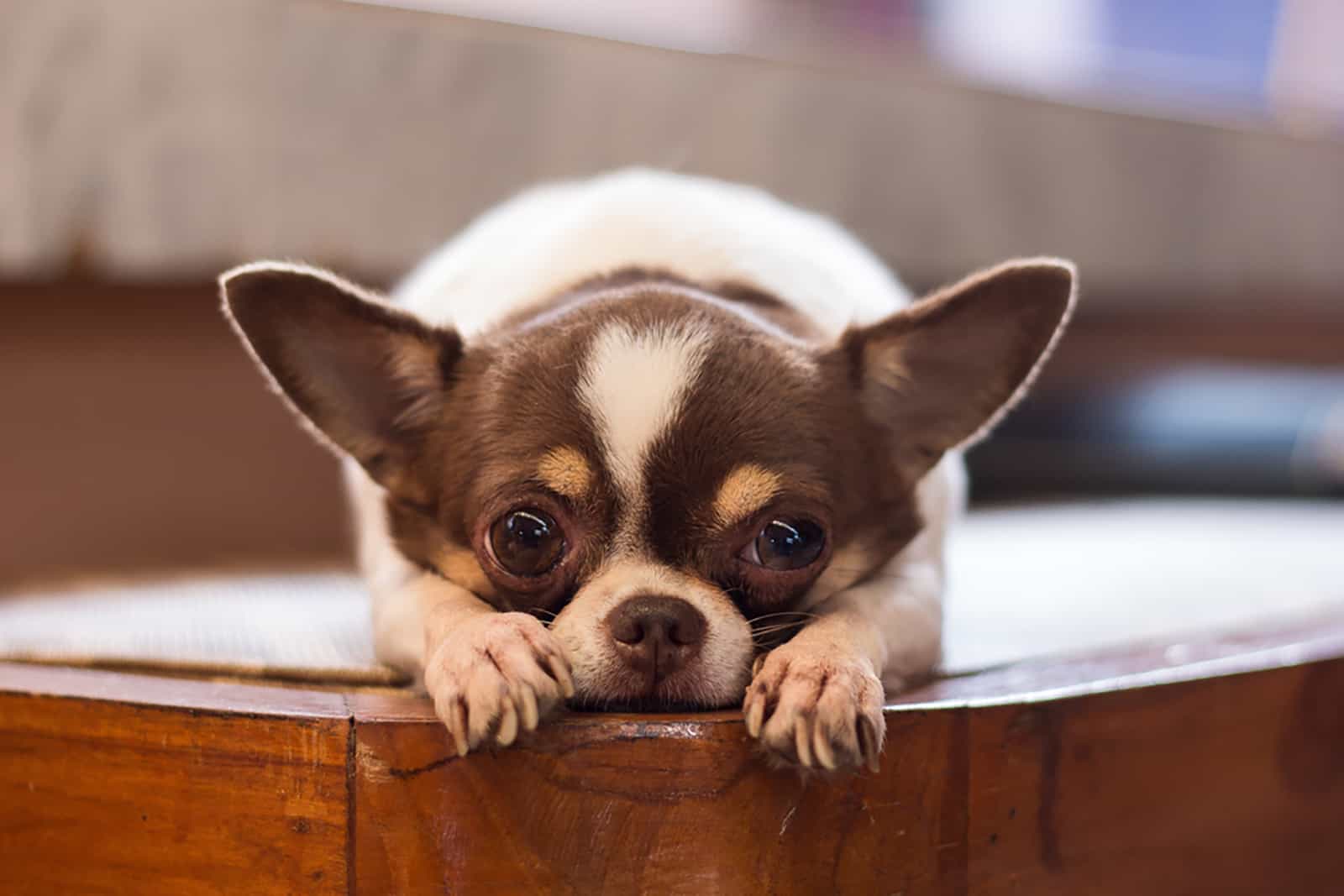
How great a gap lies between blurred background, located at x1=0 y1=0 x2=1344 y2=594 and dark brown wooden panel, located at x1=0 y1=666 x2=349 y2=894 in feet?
5.50

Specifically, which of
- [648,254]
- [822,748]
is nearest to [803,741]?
[822,748]

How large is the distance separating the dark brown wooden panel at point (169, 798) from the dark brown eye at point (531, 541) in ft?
1.15

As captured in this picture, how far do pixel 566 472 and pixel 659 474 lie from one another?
128 millimetres

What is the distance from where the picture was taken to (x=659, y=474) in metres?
1.83

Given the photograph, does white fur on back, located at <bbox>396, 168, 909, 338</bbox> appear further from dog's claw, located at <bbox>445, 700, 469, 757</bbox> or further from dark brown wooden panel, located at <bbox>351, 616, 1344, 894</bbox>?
dog's claw, located at <bbox>445, 700, 469, 757</bbox>

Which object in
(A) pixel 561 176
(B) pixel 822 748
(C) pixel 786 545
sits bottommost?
(B) pixel 822 748

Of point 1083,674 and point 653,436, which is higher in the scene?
point 653,436

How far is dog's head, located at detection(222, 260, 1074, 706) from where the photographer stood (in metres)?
1.82

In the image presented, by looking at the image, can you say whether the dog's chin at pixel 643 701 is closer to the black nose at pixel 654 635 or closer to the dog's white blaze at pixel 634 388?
the black nose at pixel 654 635

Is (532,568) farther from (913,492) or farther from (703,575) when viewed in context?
(913,492)

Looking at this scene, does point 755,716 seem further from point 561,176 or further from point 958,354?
point 561,176

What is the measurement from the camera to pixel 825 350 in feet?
6.85

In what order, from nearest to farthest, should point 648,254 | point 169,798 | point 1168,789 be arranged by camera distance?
point 169,798 < point 1168,789 < point 648,254

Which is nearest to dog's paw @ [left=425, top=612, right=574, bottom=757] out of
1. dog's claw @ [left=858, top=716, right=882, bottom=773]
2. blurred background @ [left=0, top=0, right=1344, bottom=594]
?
dog's claw @ [left=858, top=716, right=882, bottom=773]
